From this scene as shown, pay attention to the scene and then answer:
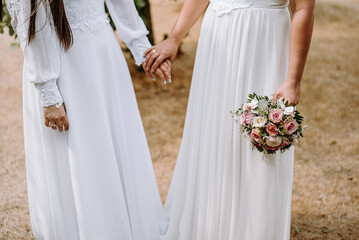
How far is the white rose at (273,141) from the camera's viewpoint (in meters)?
1.97

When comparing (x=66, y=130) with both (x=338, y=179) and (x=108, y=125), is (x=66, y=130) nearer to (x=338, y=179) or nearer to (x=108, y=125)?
(x=108, y=125)

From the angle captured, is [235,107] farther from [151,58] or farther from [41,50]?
[41,50]

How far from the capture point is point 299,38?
201cm

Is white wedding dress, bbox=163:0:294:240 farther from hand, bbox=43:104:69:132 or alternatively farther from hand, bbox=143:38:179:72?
hand, bbox=43:104:69:132

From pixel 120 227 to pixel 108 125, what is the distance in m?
0.69

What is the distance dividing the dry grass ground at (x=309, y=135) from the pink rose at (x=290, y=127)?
5.01 ft

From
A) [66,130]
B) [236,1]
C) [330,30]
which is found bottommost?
[66,130]

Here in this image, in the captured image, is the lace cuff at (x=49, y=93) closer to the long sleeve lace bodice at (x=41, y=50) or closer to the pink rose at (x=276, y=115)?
the long sleeve lace bodice at (x=41, y=50)

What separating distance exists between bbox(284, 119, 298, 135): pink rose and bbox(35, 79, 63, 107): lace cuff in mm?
1223

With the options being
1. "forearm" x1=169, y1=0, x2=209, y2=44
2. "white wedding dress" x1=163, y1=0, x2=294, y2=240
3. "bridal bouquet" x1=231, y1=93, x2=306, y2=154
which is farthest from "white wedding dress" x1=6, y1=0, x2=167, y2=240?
"bridal bouquet" x1=231, y1=93, x2=306, y2=154

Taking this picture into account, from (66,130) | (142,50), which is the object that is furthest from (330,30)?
(66,130)

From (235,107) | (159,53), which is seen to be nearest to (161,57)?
(159,53)

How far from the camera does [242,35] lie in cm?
217

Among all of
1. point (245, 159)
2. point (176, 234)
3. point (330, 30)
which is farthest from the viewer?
point (330, 30)
